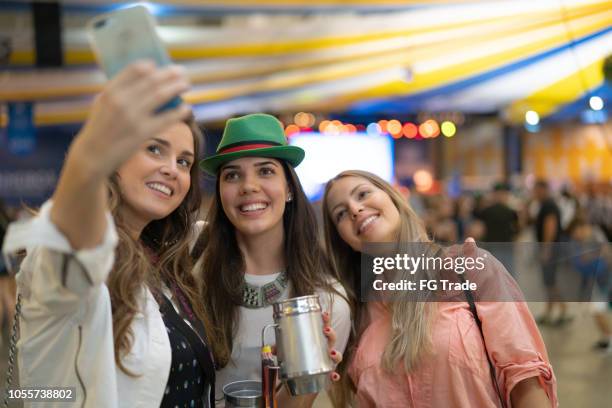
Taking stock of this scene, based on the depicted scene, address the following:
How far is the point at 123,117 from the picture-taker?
0.81 meters

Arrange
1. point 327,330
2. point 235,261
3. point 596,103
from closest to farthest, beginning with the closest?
point 327,330
point 235,261
point 596,103

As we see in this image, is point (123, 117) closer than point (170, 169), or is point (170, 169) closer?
point (123, 117)

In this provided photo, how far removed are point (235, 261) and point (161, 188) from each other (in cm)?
54

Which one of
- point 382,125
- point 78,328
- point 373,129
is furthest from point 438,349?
point 382,125

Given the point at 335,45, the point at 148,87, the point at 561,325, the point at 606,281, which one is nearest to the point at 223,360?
the point at 148,87

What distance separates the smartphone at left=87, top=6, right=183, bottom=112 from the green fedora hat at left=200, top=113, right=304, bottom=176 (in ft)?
2.87

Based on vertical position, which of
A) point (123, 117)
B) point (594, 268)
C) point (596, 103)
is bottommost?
point (594, 268)

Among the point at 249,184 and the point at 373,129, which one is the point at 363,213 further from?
the point at 373,129

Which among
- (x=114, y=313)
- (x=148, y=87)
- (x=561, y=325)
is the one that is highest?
(x=148, y=87)

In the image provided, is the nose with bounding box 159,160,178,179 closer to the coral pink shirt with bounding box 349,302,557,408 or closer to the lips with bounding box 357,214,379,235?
the lips with bounding box 357,214,379,235

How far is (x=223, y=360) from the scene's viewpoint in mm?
1699

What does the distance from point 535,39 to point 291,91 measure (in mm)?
4104

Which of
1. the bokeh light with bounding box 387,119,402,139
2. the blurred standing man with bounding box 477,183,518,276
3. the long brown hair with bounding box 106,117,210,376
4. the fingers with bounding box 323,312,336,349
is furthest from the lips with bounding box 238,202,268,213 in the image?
the bokeh light with bounding box 387,119,402,139

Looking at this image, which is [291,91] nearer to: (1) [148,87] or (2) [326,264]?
(2) [326,264]
